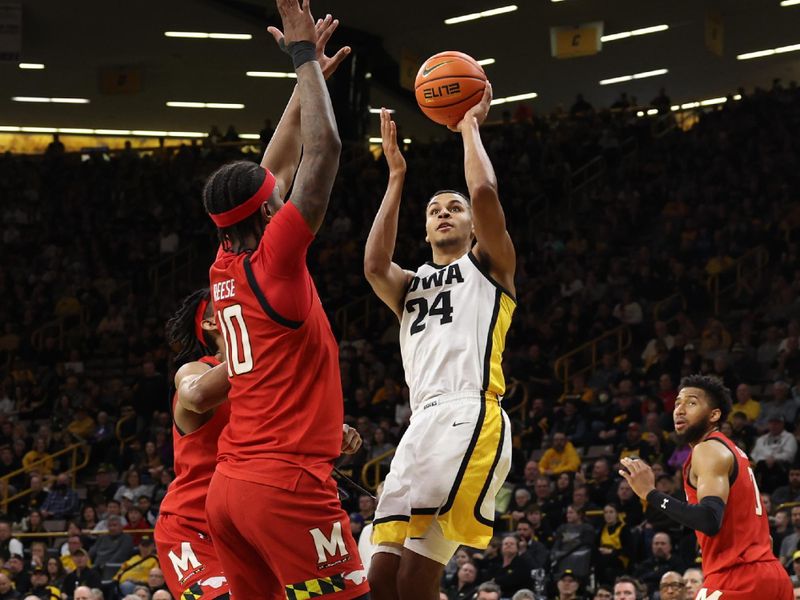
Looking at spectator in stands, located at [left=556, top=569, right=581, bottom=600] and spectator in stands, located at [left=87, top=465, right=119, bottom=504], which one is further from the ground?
spectator in stands, located at [left=87, top=465, right=119, bottom=504]

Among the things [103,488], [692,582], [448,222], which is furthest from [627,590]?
[103,488]

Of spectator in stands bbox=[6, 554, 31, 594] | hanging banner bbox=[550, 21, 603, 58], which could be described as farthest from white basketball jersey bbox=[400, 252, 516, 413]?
hanging banner bbox=[550, 21, 603, 58]

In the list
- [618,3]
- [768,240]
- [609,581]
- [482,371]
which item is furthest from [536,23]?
[482,371]

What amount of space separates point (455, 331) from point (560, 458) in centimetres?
1052

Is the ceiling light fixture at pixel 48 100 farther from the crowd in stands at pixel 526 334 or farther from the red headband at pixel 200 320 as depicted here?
the red headband at pixel 200 320

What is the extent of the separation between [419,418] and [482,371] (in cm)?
35

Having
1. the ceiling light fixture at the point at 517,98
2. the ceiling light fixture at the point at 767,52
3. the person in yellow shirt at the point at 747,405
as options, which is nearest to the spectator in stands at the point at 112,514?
the person in yellow shirt at the point at 747,405

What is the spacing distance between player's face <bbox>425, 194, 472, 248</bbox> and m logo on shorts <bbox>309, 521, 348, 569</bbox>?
213cm

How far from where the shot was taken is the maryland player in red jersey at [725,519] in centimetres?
644

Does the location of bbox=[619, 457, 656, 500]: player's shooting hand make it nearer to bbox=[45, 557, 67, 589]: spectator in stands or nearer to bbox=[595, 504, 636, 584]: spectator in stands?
bbox=[595, 504, 636, 584]: spectator in stands

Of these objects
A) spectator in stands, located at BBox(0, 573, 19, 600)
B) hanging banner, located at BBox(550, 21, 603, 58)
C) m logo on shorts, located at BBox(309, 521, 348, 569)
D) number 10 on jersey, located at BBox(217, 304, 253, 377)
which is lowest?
spectator in stands, located at BBox(0, 573, 19, 600)

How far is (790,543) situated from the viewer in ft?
39.4

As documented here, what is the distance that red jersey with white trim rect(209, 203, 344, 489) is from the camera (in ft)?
13.7

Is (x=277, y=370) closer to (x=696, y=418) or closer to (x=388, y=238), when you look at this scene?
(x=388, y=238)
